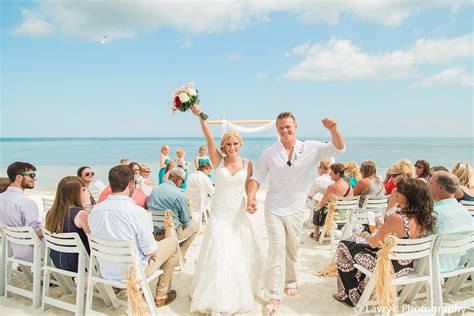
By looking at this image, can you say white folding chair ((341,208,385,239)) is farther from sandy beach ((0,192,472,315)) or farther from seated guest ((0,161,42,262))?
seated guest ((0,161,42,262))

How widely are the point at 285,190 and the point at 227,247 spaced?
2.83 feet

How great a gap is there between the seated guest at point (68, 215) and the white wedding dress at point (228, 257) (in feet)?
4.09

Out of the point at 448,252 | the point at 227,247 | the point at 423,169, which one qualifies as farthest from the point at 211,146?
the point at 423,169

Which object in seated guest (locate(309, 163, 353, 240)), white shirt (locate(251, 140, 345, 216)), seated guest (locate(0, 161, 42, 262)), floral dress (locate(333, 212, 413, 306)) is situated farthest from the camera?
seated guest (locate(309, 163, 353, 240))

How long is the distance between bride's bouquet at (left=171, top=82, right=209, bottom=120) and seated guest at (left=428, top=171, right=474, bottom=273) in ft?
9.27

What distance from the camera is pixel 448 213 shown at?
3096mm

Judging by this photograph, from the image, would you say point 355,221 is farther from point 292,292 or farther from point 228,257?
point 228,257

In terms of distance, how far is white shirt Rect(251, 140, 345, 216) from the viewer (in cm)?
336

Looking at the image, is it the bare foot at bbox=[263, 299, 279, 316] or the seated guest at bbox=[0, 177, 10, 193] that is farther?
the seated guest at bbox=[0, 177, 10, 193]

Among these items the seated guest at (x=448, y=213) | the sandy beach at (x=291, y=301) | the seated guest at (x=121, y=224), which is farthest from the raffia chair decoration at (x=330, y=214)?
the seated guest at (x=121, y=224)

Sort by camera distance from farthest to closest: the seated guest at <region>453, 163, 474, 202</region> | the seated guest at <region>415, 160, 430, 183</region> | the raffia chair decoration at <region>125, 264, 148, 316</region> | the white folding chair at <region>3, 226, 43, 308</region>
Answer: the seated guest at <region>415, 160, 430, 183</region> → the seated guest at <region>453, 163, 474, 202</region> → the white folding chair at <region>3, 226, 43, 308</region> → the raffia chair decoration at <region>125, 264, 148, 316</region>

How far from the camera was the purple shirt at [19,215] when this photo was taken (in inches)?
137

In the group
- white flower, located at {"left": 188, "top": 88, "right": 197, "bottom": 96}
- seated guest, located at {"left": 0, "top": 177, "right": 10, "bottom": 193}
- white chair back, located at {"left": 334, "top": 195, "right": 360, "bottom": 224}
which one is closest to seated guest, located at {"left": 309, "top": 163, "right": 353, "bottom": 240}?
white chair back, located at {"left": 334, "top": 195, "right": 360, "bottom": 224}

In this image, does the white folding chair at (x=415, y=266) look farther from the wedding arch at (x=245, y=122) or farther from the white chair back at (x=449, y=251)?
the wedding arch at (x=245, y=122)
